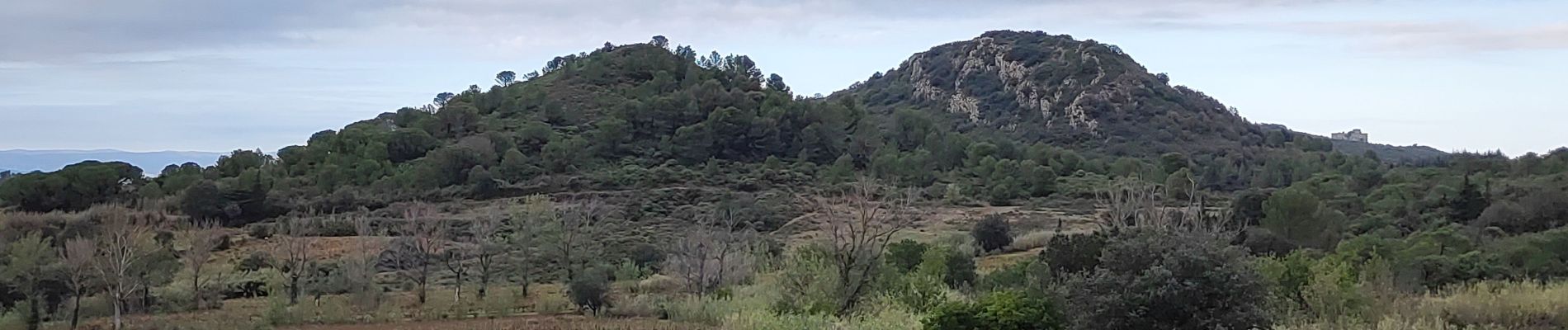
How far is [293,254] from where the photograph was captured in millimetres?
24484

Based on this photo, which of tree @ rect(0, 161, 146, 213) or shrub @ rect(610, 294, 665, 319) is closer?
shrub @ rect(610, 294, 665, 319)

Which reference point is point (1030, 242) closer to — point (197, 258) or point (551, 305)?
point (551, 305)

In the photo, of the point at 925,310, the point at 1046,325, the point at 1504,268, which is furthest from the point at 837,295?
the point at 1504,268

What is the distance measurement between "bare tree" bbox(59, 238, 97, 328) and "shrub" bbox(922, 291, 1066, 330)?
12.6m

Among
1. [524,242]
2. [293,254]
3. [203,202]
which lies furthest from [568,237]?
[203,202]

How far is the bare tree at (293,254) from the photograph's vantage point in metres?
22.3

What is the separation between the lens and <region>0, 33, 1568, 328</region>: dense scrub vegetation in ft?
42.9

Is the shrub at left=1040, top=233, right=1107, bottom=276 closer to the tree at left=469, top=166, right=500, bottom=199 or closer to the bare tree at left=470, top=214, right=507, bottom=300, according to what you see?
the bare tree at left=470, top=214, right=507, bottom=300

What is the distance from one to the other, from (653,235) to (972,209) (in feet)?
38.1

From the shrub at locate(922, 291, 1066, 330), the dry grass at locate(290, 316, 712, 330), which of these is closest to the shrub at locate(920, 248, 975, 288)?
the dry grass at locate(290, 316, 712, 330)

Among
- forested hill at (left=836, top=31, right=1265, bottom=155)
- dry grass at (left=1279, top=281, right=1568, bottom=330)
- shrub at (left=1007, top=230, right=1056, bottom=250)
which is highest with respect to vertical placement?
forested hill at (left=836, top=31, right=1265, bottom=155)

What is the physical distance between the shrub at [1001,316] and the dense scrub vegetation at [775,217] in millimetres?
29

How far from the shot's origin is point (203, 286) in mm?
23000

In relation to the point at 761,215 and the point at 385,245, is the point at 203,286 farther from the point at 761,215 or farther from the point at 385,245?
the point at 761,215
